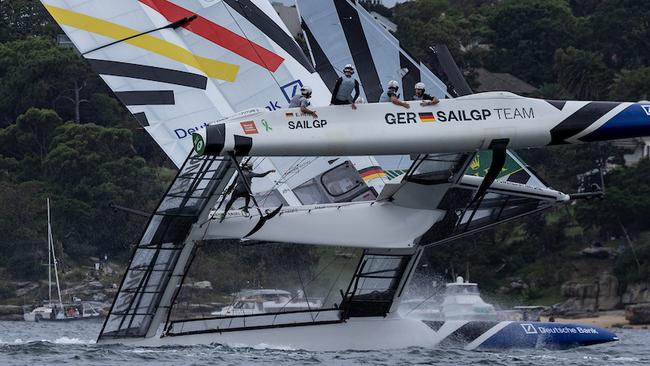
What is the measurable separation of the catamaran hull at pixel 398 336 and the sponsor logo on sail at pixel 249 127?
3.87 m

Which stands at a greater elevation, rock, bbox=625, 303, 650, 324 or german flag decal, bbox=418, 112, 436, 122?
rock, bbox=625, 303, 650, 324

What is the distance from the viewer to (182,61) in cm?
2984

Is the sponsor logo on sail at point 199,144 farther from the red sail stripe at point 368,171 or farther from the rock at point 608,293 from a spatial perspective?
the rock at point 608,293

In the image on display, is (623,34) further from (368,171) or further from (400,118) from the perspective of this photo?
(400,118)

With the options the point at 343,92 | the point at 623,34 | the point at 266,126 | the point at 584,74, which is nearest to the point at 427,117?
the point at 343,92

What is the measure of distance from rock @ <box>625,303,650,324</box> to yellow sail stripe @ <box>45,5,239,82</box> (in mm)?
20180

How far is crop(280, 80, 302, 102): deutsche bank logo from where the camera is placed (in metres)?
29.4

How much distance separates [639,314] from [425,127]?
25062mm

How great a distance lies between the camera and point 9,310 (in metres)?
54.0

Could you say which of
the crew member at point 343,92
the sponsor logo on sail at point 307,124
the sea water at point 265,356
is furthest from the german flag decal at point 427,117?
the sea water at point 265,356

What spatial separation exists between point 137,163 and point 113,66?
2987cm

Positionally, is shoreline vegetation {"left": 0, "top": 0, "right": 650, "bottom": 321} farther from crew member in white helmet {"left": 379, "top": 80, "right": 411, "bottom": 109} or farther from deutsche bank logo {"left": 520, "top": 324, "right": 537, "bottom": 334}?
crew member in white helmet {"left": 379, "top": 80, "right": 411, "bottom": 109}

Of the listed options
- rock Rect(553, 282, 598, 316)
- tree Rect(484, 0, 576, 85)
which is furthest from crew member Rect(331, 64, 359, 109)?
tree Rect(484, 0, 576, 85)

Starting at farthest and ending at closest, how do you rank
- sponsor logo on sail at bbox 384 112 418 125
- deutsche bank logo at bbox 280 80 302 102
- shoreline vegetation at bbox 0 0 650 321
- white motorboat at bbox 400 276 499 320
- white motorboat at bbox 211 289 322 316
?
1. shoreline vegetation at bbox 0 0 650 321
2. deutsche bank logo at bbox 280 80 302 102
3. white motorboat at bbox 400 276 499 320
4. white motorboat at bbox 211 289 322 316
5. sponsor logo on sail at bbox 384 112 418 125
